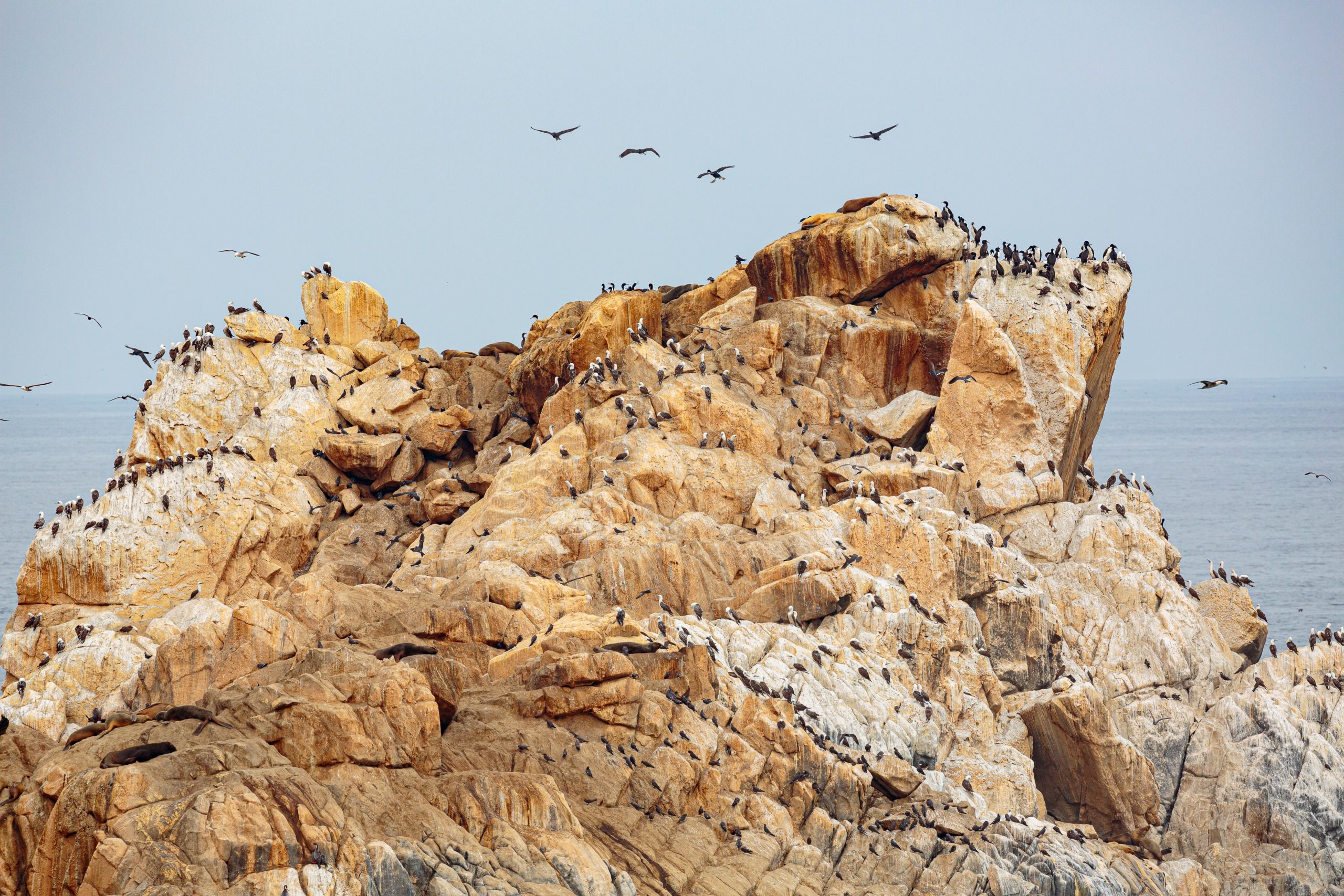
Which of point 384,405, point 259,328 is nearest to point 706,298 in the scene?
point 384,405

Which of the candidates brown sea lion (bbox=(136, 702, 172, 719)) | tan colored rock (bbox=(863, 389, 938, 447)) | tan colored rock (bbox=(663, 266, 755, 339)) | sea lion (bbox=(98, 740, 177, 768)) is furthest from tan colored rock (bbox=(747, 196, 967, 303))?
sea lion (bbox=(98, 740, 177, 768))

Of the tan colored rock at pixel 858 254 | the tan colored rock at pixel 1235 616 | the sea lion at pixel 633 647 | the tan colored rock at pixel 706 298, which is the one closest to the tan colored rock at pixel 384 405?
the tan colored rock at pixel 706 298

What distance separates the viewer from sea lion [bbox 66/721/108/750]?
31000 millimetres

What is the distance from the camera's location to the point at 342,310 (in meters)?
67.2

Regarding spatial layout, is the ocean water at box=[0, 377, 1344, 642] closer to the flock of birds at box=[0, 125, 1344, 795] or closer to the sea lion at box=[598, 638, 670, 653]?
the flock of birds at box=[0, 125, 1344, 795]

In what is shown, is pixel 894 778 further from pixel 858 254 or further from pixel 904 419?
pixel 858 254

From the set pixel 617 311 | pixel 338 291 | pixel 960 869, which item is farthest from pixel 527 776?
pixel 338 291

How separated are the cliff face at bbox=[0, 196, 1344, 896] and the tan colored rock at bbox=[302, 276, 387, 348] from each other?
153 millimetres

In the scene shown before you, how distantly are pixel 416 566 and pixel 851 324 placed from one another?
20239 millimetres

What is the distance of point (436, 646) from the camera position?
1631 inches

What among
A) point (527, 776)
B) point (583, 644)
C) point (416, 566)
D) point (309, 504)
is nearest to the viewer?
point (527, 776)

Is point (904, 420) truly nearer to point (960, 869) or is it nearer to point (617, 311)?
point (617, 311)

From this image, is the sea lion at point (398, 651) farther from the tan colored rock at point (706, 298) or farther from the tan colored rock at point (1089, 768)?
the tan colored rock at point (706, 298)

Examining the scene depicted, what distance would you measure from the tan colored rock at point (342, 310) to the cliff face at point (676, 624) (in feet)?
0.50
